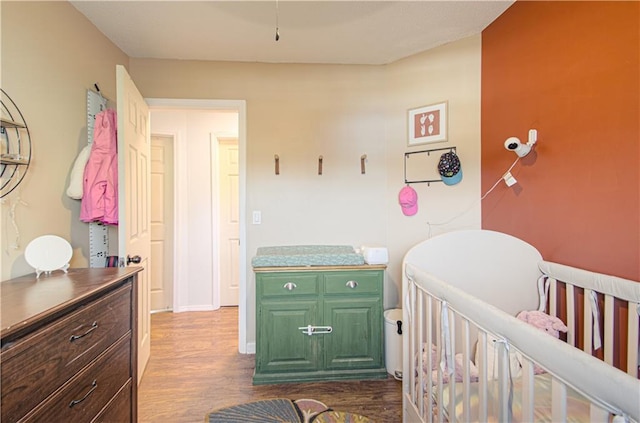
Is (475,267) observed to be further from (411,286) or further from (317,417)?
(317,417)

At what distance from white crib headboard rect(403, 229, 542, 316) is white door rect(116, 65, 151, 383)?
5.29 ft

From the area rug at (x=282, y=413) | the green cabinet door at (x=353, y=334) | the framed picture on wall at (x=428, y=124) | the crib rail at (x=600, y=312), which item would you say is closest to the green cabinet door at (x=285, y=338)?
the green cabinet door at (x=353, y=334)

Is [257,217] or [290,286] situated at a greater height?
[257,217]

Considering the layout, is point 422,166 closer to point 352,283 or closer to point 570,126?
point 570,126

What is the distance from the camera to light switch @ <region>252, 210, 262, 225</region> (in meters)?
2.32

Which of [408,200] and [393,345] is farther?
[408,200]

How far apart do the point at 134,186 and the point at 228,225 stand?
1.56m

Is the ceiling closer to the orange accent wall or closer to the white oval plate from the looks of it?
the orange accent wall

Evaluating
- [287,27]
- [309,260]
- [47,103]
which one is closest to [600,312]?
[309,260]

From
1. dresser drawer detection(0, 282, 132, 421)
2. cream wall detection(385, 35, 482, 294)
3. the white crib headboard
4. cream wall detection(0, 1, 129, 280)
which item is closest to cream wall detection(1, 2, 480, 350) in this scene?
cream wall detection(385, 35, 482, 294)

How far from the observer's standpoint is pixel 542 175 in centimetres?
152

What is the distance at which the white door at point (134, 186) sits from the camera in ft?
5.22

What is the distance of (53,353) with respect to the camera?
0.87 metres

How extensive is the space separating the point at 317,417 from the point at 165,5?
98.9 inches
